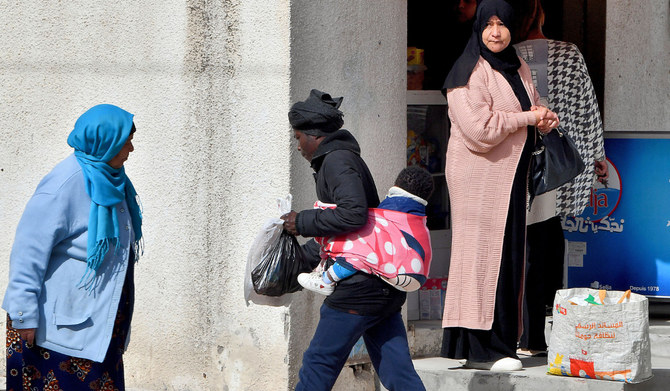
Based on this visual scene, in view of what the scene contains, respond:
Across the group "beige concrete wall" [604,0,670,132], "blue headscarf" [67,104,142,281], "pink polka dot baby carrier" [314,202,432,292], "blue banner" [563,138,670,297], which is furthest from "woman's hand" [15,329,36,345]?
"beige concrete wall" [604,0,670,132]

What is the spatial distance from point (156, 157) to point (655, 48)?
10.1 ft

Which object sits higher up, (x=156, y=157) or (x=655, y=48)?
(x=655, y=48)

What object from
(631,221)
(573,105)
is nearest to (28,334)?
(573,105)

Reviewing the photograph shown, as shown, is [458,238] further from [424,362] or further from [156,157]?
[156,157]

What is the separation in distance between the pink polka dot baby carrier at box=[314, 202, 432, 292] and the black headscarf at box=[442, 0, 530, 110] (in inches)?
50.5

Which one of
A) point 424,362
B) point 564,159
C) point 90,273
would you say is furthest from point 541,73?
point 90,273

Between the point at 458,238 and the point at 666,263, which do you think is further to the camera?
the point at 666,263

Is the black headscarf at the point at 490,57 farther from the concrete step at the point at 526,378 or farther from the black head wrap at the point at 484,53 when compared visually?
the concrete step at the point at 526,378

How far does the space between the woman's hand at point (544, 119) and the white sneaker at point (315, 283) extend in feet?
5.10

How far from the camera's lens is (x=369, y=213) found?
4457mm

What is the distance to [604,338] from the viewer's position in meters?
5.17

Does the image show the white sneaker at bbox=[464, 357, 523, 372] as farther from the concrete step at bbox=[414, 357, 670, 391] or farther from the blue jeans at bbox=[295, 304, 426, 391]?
the blue jeans at bbox=[295, 304, 426, 391]

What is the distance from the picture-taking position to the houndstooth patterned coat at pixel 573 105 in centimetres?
612

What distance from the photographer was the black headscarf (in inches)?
213
